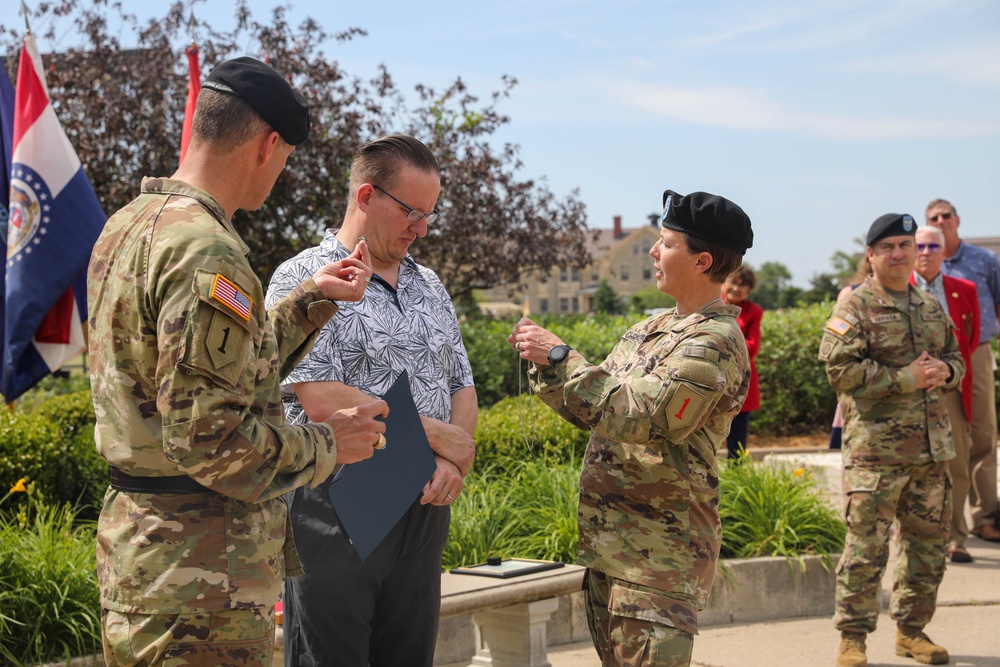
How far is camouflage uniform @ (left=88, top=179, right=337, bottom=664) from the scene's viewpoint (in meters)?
2.28

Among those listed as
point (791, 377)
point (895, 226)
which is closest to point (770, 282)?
point (791, 377)

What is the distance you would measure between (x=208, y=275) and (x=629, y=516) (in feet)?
5.92

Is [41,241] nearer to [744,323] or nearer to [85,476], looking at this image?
[85,476]

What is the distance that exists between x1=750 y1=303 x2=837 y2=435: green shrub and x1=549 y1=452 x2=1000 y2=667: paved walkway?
5.89 metres

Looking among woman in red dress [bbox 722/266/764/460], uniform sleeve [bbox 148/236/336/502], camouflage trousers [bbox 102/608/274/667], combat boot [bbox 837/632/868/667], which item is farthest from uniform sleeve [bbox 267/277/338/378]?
woman in red dress [bbox 722/266/764/460]

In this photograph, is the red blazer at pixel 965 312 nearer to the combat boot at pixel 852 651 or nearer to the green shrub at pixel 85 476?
the combat boot at pixel 852 651

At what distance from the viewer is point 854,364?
214 inches

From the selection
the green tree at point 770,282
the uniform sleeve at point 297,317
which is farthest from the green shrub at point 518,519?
the green tree at point 770,282

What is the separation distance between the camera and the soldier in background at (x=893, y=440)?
537 centimetres

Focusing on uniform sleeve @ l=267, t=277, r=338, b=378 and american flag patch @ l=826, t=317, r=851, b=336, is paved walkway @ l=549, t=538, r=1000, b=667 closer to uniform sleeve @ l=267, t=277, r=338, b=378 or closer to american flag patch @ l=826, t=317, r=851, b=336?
american flag patch @ l=826, t=317, r=851, b=336

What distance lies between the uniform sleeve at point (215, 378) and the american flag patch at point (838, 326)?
3826 mm

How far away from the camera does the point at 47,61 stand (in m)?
10.3

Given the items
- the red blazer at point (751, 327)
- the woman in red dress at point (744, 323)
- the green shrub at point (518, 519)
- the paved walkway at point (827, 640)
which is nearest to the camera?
the paved walkway at point (827, 640)

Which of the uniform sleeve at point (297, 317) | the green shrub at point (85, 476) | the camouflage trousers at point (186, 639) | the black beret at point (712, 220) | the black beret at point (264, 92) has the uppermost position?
the black beret at point (264, 92)
